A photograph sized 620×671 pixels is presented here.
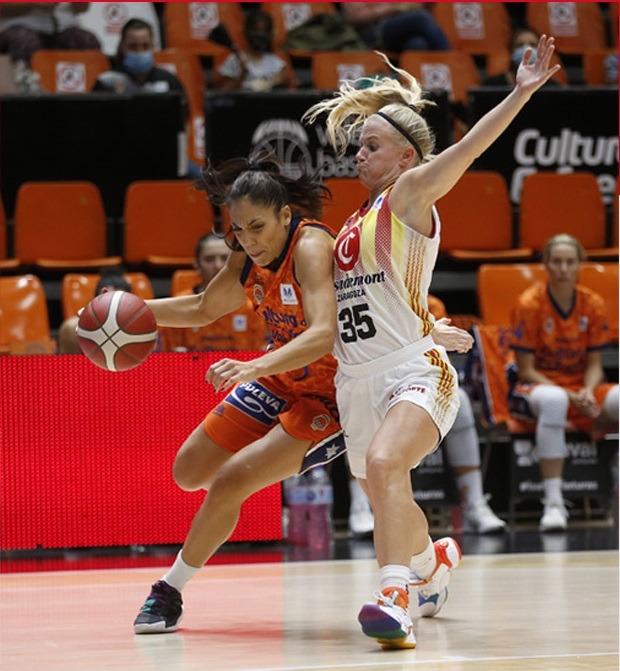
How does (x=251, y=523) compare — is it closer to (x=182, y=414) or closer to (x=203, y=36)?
(x=182, y=414)

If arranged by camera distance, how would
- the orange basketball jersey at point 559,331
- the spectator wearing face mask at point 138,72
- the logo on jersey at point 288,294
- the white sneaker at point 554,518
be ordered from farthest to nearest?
the spectator wearing face mask at point 138,72 → the orange basketball jersey at point 559,331 → the white sneaker at point 554,518 → the logo on jersey at point 288,294

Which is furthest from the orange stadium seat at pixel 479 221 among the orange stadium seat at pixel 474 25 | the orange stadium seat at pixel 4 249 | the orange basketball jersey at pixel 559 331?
the orange stadium seat at pixel 474 25

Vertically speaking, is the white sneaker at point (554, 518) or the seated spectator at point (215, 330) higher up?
the seated spectator at point (215, 330)

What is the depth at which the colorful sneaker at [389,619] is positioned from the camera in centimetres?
383

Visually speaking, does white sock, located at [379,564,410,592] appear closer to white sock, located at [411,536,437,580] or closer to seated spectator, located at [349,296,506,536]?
white sock, located at [411,536,437,580]

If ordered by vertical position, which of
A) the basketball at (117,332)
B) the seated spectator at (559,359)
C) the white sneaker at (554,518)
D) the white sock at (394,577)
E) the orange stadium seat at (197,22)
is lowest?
the white sneaker at (554,518)

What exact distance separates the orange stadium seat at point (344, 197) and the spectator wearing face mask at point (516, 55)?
2.01m

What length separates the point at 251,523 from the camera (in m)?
6.72

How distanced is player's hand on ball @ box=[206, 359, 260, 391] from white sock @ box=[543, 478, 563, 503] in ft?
14.3

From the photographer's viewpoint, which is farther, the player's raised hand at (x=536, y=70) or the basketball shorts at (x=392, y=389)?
the basketball shorts at (x=392, y=389)

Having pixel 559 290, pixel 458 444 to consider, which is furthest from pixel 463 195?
pixel 458 444

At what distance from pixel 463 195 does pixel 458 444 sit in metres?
2.42

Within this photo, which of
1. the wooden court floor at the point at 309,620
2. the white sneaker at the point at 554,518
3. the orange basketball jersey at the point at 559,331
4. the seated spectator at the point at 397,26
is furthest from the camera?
the seated spectator at the point at 397,26

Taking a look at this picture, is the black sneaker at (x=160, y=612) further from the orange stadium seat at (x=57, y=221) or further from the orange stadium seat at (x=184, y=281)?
the orange stadium seat at (x=57, y=221)
